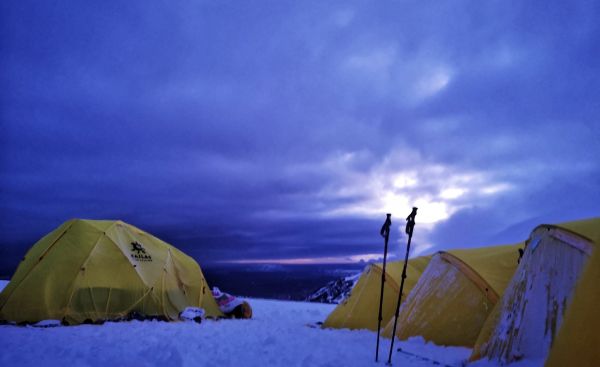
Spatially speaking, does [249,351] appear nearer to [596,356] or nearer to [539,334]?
[539,334]

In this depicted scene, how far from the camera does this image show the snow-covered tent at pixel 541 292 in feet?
16.9

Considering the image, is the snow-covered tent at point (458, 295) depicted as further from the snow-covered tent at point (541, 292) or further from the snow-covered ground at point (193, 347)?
the snow-covered tent at point (541, 292)

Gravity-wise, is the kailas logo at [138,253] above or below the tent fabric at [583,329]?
above

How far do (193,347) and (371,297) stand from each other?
19.0ft

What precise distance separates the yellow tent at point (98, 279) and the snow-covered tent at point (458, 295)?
7730mm

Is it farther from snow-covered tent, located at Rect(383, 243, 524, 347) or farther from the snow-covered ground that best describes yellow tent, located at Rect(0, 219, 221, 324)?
snow-covered tent, located at Rect(383, 243, 524, 347)

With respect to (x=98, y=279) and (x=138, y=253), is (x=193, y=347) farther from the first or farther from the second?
(x=138, y=253)

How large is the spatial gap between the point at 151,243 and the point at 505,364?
11794mm

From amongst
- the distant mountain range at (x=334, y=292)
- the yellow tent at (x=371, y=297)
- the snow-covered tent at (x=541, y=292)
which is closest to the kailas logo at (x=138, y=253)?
the yellow tent at (x=371, y=297)

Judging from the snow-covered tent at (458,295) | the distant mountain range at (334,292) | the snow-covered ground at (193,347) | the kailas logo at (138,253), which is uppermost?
the kailas logo at (138,253)

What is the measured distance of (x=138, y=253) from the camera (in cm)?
1303

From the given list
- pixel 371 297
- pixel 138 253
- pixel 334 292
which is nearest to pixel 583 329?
pixel 371 297

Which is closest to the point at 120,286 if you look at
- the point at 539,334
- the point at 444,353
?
the point at 444,353

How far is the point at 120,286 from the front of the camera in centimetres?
1194
